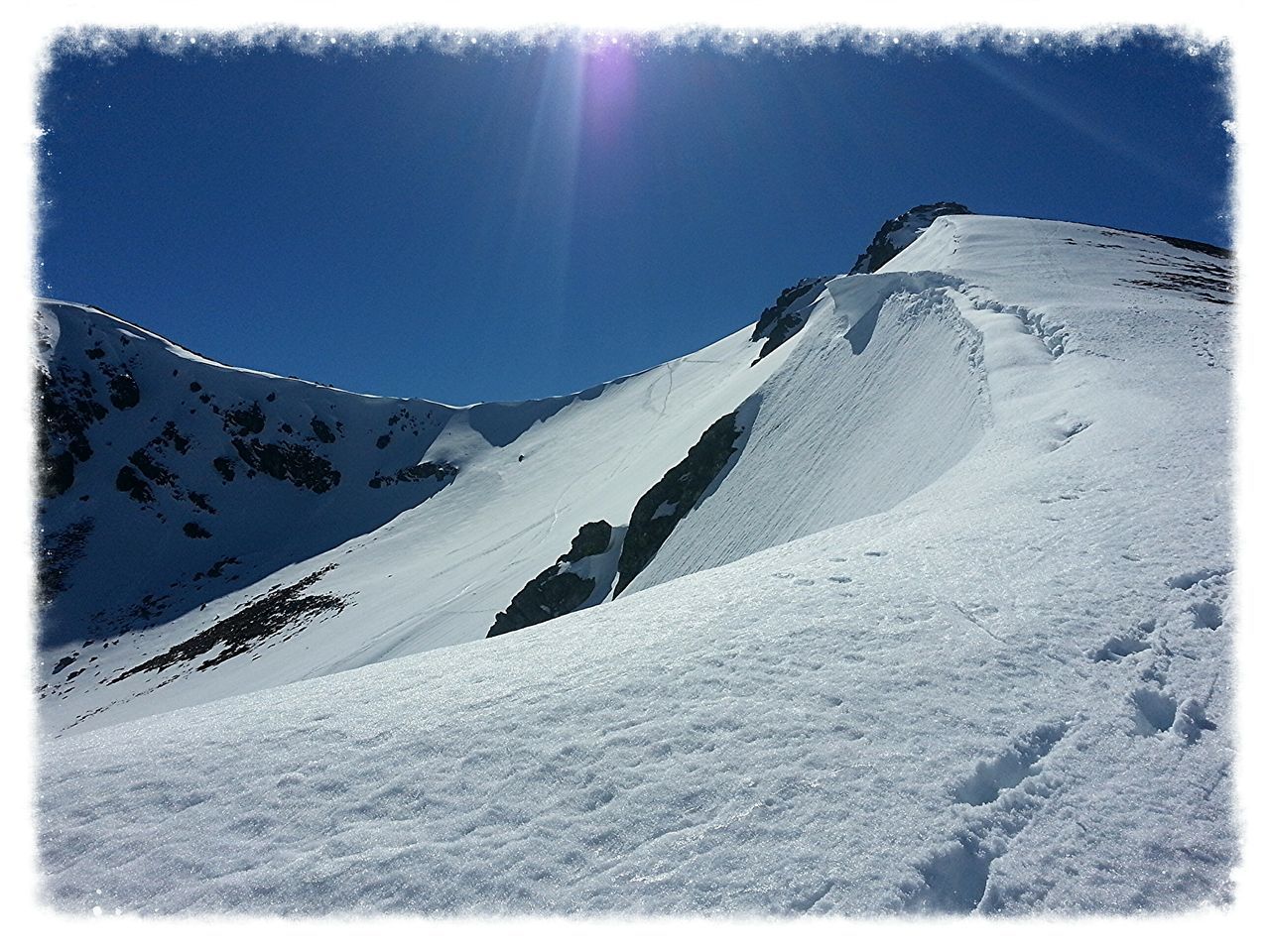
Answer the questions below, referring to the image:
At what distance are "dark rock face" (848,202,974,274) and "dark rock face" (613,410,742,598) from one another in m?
50.3

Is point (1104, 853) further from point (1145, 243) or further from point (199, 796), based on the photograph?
point (1145, 243)

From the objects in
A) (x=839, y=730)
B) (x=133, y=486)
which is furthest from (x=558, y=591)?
(x=133, y=486)

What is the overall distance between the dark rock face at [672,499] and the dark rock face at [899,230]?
50.3 meters

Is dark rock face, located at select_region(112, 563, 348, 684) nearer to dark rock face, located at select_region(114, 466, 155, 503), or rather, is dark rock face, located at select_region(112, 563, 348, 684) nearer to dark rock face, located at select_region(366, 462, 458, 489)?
dark rock face, located at select_region(366, 462, 458, 489)

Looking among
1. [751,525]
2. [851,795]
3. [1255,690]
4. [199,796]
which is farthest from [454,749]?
[751,525]

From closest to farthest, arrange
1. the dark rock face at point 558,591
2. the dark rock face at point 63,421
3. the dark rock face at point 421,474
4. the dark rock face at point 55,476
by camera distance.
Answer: the dark rock face at point 558,591, the dark rock face at point 55,476, the dark rock face at point 63,421, the dark rock face at point 421,474

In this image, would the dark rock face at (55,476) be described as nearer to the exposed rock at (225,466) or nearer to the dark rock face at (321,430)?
the exposed rock at (225,466)

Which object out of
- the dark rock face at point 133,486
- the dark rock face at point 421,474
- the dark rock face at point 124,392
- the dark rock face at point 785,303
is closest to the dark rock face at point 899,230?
the dark rock face at point 785,303

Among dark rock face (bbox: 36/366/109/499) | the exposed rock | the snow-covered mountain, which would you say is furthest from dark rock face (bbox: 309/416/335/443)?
the snow-covered mountain

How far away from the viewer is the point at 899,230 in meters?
76.1

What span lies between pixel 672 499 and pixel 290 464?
261 feet

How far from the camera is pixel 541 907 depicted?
345cm

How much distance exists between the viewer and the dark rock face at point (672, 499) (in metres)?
27.6

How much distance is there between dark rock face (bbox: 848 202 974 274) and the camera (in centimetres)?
7075
